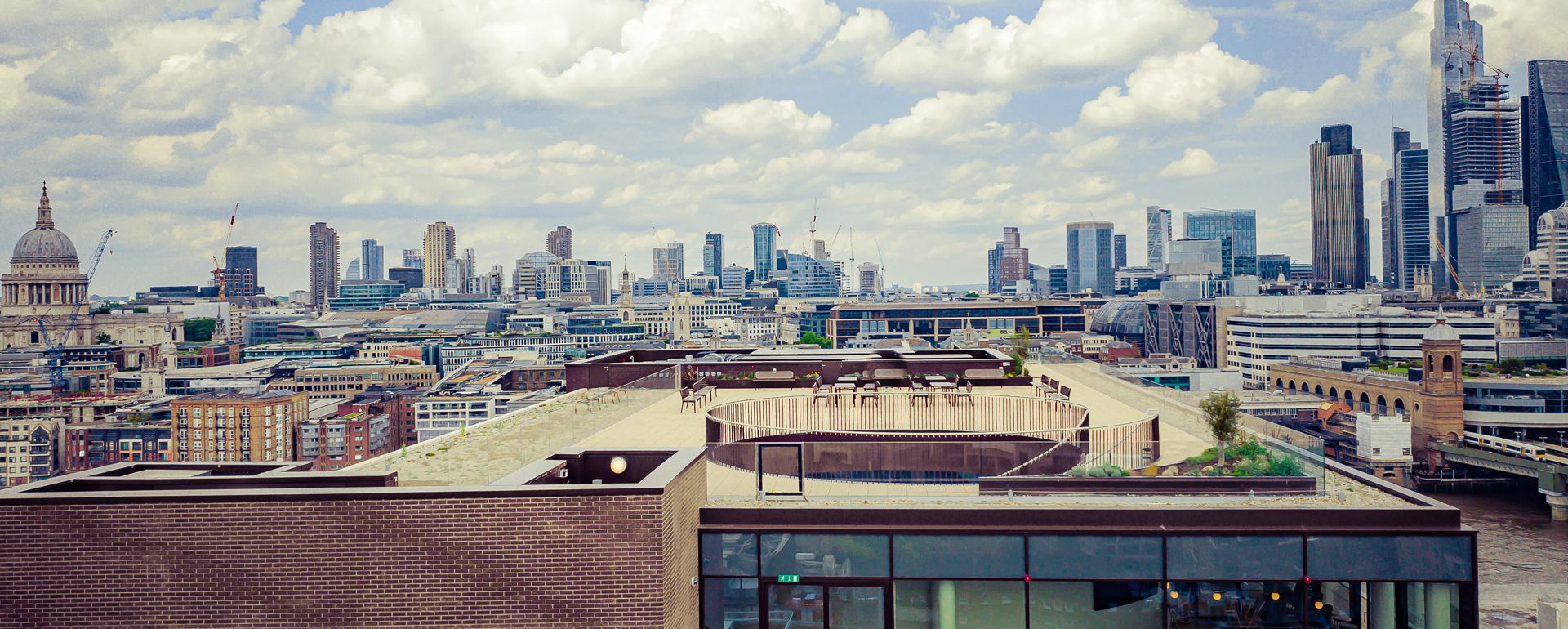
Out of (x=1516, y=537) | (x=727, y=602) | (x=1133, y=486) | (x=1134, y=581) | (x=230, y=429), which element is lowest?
(x=1516, y=537)

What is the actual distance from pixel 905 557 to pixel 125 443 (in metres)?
137

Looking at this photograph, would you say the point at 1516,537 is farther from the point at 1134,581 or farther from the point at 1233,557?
the point at 1134,581

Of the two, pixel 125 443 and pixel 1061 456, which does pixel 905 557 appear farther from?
pixel 125 443

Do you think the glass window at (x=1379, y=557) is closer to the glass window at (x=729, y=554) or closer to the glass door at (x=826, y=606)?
the glass door at (x=826, y=606)

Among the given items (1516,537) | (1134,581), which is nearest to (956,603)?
(1134,581)

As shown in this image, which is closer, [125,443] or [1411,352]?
[125,443]

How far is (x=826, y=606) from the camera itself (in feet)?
38.8

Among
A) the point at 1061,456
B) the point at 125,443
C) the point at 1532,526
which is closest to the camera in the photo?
the point at 1061,456

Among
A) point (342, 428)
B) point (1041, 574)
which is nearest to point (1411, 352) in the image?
point (342, 428)

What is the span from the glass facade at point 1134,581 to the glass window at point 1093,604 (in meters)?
0.01

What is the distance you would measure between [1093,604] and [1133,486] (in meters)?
1.59

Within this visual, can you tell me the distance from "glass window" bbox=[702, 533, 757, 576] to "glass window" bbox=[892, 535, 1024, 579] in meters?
1.71

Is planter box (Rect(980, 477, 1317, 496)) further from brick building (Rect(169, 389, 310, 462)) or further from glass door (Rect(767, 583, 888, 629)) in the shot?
brick building (Rect(169, 389, 310, 462))

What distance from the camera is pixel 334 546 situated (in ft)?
35.3
